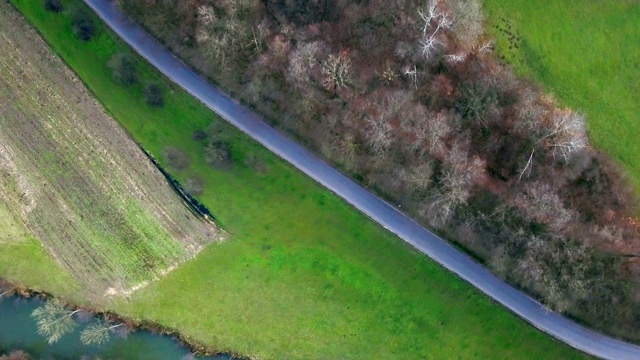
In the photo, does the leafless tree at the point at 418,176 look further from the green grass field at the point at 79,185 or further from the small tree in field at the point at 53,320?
the small tree in field at the point at 53,320

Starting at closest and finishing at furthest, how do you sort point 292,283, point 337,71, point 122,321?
point 337,71
point 292,283
point 122,321

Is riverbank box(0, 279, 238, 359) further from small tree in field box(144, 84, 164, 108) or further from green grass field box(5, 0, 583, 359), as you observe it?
small tree in field box(144, 84, 164, 108)

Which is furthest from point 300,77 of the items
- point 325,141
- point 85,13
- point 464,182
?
point 85,13

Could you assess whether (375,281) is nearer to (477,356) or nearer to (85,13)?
(477,356)

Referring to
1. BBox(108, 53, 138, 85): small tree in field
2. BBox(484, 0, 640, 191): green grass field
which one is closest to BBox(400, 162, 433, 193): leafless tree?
BBox(484, 0, 640, 191): green grass field

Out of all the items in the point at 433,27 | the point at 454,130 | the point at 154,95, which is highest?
the point at 433,27

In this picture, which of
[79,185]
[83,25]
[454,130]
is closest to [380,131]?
[454,130]

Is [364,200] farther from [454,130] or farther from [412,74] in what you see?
[412,74]
